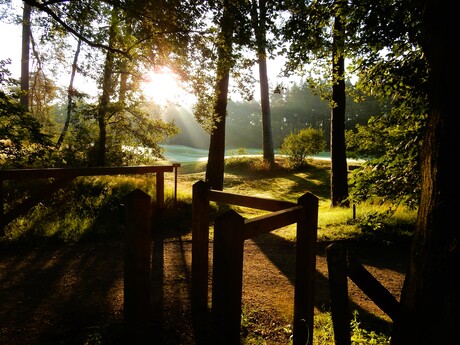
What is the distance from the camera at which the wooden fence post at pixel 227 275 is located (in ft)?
6.07

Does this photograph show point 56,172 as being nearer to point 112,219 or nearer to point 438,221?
point 112,219

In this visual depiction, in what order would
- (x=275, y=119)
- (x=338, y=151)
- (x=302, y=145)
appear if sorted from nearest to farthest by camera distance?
(x=338, y=151) → (x=302, y=145) → (x=275, y=119)

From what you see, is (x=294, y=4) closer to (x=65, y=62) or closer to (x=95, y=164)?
(x=95, y=164)

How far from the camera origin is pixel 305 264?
292cm

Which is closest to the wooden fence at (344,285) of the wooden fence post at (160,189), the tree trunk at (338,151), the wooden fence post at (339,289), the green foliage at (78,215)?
the wooden fence post at (339,289)

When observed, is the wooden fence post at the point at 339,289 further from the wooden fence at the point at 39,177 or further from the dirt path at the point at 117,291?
the wooden fence at the point at 39,177

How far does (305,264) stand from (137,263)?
5.17 ft

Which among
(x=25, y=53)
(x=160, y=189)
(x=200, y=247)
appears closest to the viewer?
(x=200, y=247)

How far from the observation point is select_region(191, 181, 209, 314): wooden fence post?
11.2ft

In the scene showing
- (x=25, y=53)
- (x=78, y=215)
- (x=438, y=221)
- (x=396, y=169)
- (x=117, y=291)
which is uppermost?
(x=25, y=53)

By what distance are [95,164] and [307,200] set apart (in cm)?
1412

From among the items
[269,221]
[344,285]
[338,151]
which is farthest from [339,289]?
[338,151]

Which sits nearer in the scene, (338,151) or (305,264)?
(305,264)

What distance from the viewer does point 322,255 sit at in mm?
Result: 6254
